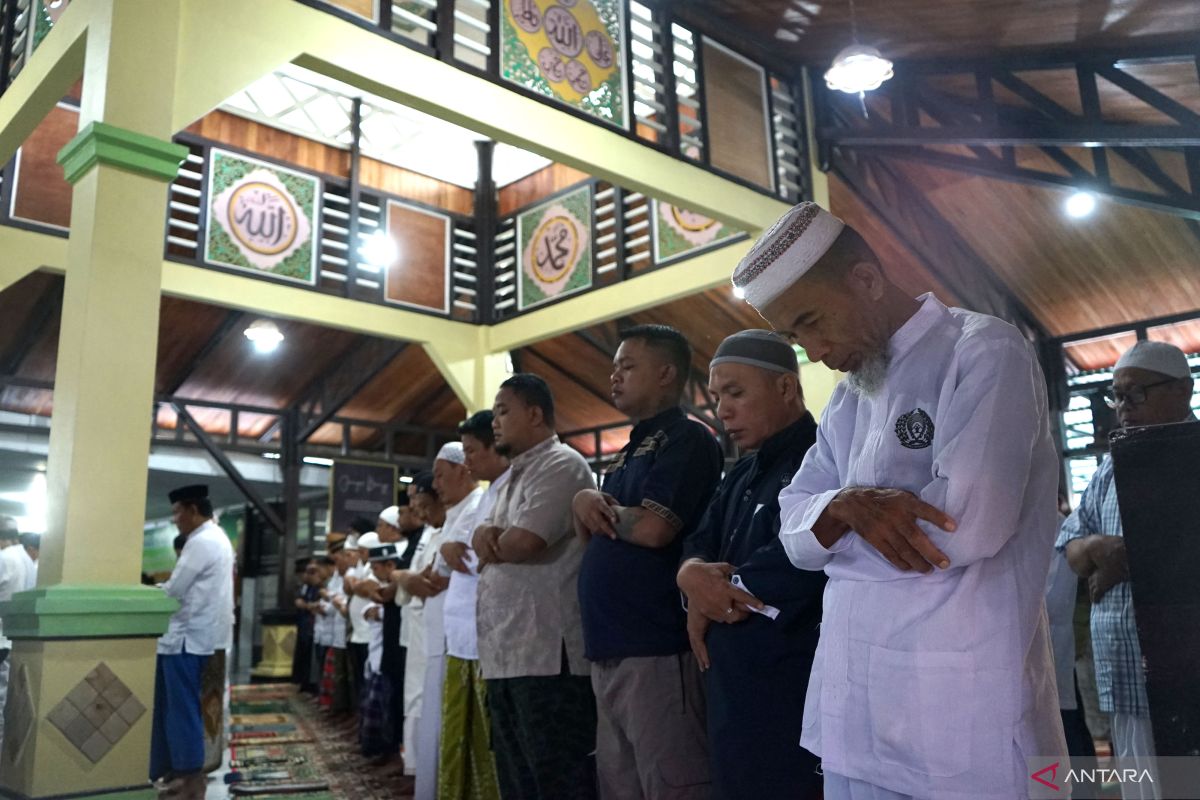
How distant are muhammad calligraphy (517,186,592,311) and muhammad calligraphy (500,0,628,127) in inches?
97.0

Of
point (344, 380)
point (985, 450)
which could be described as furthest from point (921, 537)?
point (344, 380)

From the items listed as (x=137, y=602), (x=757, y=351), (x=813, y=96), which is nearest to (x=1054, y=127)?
(x=813, y=96)

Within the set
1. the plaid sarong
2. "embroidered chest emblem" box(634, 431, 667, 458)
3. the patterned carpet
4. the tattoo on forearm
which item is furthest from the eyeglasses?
the plaid sarong

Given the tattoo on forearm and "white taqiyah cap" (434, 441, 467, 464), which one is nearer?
the tattoo on forearm

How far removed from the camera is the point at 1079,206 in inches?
299

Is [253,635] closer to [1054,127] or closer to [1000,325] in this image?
[1054,127]

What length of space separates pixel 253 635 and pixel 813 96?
11.0m

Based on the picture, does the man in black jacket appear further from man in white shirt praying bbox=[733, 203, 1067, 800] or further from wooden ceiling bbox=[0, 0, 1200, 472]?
wooden ceiling bbox=[0, 0, 1200, 472]

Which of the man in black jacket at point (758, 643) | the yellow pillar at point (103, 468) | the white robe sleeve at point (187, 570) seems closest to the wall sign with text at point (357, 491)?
the white robe sleeve at point (187, 570)

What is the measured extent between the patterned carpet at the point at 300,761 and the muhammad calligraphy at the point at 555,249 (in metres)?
3.86

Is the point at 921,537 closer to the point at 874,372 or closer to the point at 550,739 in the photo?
the point at 874,372

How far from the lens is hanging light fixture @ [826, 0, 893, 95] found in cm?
463

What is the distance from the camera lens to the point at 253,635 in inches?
529

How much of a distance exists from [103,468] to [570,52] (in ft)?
11.7
